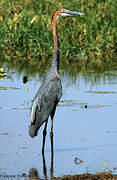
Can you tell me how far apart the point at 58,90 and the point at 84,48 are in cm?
634

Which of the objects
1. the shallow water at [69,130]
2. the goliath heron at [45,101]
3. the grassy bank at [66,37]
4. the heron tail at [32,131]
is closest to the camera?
the shallow water at [69,130]

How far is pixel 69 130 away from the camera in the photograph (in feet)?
26.2

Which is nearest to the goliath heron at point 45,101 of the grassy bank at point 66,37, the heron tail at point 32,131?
the heron tail at point 32,131

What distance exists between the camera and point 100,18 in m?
14.5

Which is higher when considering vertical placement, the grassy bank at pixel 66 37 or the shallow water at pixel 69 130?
the grassy bank at pixel 66 37

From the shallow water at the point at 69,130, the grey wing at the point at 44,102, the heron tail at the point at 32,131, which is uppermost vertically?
the grey wing at the point at 44,102

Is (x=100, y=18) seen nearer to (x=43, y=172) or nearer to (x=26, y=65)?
(x=26, y=65)

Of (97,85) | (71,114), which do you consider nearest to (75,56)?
(97,85)

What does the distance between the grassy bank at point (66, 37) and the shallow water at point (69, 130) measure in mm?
2414

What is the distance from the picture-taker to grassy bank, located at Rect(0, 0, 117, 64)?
13852mm

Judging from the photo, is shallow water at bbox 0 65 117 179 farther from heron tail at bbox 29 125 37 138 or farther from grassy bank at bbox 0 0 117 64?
grassy bank at bbox 0 0 117 64

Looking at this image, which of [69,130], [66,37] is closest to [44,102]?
[69,130]

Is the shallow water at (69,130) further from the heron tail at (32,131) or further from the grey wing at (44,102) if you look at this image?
the grey wing at (44,102)

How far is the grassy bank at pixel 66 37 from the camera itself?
13.9m
